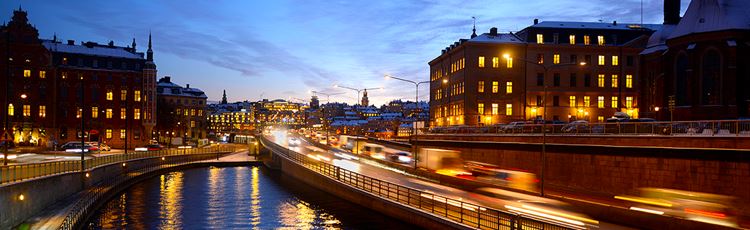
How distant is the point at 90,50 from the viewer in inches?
4225

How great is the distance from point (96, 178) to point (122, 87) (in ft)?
198

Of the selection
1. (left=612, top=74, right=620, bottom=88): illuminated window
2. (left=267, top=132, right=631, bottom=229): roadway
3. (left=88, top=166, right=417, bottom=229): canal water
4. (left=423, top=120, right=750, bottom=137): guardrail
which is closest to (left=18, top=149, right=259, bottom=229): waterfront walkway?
(left=88, top=166, right=417, bottom=229): canal water

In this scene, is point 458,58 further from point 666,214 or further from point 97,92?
point 666,214

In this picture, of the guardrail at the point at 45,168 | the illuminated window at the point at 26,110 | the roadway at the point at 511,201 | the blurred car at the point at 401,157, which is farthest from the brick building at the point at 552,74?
the illuminated window at the point at 26,110

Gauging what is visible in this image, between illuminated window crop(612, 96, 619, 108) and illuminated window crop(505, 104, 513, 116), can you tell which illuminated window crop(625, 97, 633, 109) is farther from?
illuminated window crop(505, 104, 513, 116)

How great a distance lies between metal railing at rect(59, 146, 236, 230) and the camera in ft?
116

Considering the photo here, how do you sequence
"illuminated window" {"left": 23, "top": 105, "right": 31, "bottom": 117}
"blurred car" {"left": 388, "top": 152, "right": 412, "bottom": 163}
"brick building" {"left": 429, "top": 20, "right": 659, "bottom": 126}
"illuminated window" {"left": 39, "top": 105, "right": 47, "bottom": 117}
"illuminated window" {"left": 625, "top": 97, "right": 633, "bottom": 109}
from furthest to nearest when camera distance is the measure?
"illuminated window" {"left": 39, "top": 105, "right": 47, "bottom": 117} < "illuminated window" {"left": 23, "top": 105, "right": 31, "bottom": 117} < "illuminated window" {"left": 625, "top": 97, "right": 633, "bottom": 109} < "brick building" {"left": 429, "top": 20, "right": 659, "bottom": 126} < "blurred car" {"left": 388, "top": 152, "right": 412, "bottom": 163}

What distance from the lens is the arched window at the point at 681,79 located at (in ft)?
224

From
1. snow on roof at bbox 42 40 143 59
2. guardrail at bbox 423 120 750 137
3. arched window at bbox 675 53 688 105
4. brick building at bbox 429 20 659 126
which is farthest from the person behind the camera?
snow on roof at bbox 42 40 143 59

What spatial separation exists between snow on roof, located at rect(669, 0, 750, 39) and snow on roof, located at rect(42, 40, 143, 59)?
83.8 m

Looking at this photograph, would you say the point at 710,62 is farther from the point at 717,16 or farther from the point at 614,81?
the point at 614,81

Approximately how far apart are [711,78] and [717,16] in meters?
6.46

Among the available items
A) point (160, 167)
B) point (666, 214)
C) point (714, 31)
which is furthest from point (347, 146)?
point (666, 214)

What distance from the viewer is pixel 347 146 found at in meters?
108
